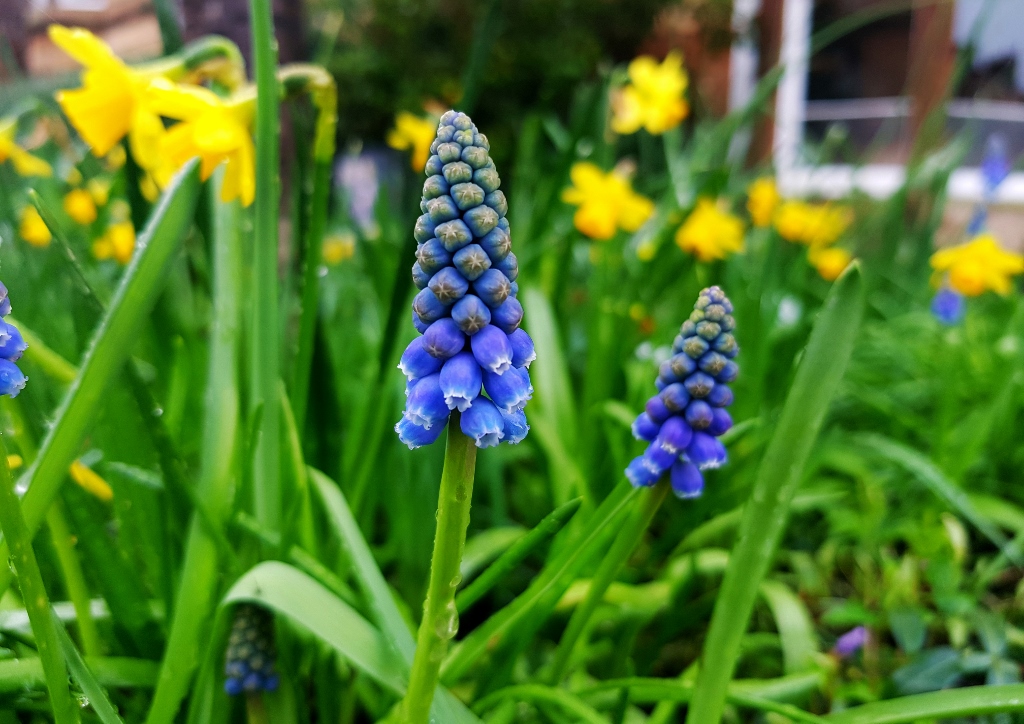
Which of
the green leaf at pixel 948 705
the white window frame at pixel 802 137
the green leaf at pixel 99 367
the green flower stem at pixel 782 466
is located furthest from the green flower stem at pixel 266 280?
the white window frame at pixel 802 137

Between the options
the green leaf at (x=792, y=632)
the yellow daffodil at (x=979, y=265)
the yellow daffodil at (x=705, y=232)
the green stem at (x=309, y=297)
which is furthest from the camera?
the yellow daffodil at (x=705, y=232)

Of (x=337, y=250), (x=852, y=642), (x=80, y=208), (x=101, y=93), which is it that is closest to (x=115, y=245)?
(x=80, y=208)

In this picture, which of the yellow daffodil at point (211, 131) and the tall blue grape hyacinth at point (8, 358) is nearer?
the tall blue grape hyacinth at point (8, 358)

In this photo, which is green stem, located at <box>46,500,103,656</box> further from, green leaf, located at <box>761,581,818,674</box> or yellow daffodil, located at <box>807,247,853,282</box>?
yellow daffodil, located at <box>807,247,853,282</box>

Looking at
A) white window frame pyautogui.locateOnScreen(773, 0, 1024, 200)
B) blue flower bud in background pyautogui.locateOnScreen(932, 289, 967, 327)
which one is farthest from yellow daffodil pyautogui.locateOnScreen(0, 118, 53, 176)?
white window frame pyautogui.locateOnScreen(773, 0, 1024, 200)

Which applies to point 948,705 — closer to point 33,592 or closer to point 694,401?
point 694,401

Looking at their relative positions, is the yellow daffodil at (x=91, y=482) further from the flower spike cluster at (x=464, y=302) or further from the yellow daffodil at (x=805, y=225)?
the yellow daffodil at (x=805, y=225)
